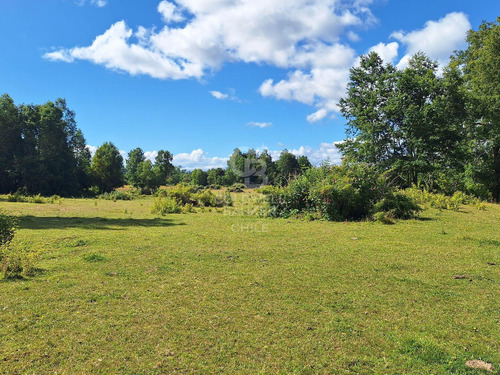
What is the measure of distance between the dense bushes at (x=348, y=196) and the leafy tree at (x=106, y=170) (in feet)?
148

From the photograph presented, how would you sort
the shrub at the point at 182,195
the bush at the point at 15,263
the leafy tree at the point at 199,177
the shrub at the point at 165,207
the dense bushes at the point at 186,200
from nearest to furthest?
the bush at the point at 15,263 < the shrub at the point at 165,207 < the dense bushes at the point at 186,200 < the shrub at the point at 182,195 < the leafy tree at the point at 199,177

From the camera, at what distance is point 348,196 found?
1377cm

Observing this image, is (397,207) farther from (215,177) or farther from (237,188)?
(215,177)

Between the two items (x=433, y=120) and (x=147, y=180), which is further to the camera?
(x=147, y=180)

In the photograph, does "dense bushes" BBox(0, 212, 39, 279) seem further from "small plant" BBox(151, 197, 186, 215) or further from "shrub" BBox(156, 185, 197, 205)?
"shrub" BBox(156, 185, 197, 205)

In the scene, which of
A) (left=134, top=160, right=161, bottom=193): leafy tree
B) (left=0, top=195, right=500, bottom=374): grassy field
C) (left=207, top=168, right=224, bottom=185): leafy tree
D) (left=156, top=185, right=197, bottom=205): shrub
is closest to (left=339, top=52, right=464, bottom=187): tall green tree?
(left=156, top=185, right=197, bottom=205): shrub

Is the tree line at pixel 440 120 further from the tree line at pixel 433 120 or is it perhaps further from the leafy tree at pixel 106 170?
the leafy tree at pixel 106 170

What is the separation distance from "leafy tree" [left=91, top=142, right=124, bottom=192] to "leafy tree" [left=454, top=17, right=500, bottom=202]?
5199 centimetres

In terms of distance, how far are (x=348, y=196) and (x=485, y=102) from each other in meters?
18.4

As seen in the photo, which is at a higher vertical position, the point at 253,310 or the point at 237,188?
the point at 237,188

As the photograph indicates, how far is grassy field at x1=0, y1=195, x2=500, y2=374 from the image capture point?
3.06 meters

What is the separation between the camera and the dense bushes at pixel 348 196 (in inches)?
541

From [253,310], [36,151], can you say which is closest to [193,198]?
[253,310]

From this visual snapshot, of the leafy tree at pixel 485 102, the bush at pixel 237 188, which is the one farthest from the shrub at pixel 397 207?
the bush at pixel 237 188
